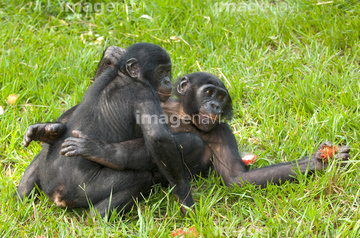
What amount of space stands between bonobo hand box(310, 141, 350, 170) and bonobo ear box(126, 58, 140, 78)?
1.98 m

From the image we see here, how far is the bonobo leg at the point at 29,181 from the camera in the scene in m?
4.67

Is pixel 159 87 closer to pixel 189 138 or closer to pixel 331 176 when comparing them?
pixel 189 138

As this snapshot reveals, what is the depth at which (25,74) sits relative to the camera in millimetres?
6371

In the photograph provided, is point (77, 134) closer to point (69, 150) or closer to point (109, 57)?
point (69, 150)

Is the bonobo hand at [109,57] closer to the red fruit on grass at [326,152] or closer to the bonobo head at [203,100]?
the bonobo head at [203,100]

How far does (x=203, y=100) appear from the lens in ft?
16.5

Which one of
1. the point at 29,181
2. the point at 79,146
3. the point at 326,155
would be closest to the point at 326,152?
the point at 326,155

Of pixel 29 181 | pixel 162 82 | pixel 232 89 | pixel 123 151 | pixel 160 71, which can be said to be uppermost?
pixel 160 71

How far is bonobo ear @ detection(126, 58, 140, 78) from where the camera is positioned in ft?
15.4

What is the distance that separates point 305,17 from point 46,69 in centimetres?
384

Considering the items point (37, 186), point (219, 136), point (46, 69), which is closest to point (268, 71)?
point (219, 136)

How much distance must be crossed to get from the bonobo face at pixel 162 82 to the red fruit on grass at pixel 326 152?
1.68 meters

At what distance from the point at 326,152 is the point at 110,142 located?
217cm

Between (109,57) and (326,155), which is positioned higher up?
(109,57)
